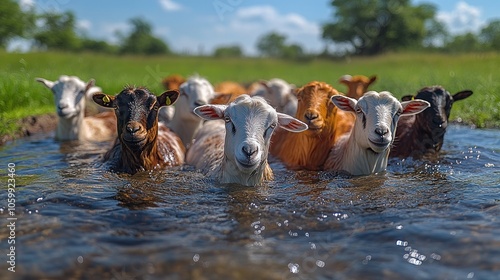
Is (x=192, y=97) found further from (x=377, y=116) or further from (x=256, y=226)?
(x=256, y=226)

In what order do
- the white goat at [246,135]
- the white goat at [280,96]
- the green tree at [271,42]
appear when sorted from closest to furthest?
the white goat at [246,135] → the white goat at [280,96] → the green tree at [271,42]

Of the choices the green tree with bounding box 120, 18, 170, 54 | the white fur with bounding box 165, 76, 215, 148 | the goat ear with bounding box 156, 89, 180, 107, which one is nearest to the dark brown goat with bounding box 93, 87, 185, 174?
the goat ear with bounding box 156, 89, 180, 107

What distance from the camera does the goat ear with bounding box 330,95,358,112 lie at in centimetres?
729

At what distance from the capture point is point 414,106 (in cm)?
732

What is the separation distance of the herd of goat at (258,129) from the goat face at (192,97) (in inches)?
0.8

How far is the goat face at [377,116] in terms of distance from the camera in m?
6.61

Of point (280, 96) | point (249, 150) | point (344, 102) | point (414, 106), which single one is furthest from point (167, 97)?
point (280, 96)

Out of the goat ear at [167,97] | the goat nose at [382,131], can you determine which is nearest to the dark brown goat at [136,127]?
the goat ear at [167,97]

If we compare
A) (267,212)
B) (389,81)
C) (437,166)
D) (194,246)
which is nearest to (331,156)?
(437,166)

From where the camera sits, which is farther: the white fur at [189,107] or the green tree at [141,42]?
the green tree at [141,42]

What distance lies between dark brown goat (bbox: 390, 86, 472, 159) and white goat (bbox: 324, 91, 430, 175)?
4.03ft

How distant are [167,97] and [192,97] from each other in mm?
2198

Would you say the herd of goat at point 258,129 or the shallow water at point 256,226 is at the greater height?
the herd of goat at point 258,129

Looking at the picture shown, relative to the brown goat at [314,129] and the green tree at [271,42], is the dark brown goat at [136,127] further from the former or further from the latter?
the green tree at [271,42]
